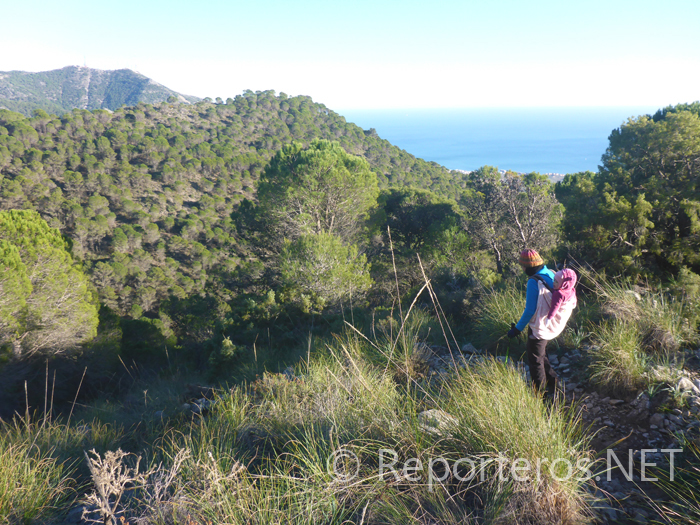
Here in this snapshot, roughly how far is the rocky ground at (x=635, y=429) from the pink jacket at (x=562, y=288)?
0.60 metres

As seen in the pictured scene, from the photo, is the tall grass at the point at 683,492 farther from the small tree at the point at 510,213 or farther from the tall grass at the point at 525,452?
the small tree at the point at 510,213

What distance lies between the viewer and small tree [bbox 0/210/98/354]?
28.7 ft

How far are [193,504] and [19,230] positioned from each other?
11.1 m

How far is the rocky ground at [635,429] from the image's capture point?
1972mm

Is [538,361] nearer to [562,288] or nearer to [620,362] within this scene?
[562,288]

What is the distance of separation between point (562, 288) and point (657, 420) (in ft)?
3.75

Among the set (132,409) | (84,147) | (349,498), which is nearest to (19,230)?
(132,409)

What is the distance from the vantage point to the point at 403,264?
55.2ft

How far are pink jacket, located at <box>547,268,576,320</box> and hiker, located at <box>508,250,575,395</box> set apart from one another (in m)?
0.03

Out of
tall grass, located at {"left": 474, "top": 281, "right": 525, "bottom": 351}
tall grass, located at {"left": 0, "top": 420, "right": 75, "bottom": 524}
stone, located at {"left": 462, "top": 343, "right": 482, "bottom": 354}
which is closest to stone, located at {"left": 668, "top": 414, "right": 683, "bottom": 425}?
tall grass, located at {"left": 474, "top": 281, "right": 525, "bottom": 351}

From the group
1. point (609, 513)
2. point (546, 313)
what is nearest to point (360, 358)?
point (546, 313)

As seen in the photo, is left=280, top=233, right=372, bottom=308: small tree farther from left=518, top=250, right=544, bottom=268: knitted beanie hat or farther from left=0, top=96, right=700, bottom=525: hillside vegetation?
left=518, top=250, right=544, bottom=268: knitted beanie hat

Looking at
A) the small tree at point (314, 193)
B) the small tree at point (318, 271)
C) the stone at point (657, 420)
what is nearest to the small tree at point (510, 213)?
the small tree at point (314, 193)

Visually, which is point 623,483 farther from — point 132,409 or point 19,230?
point 19,230
